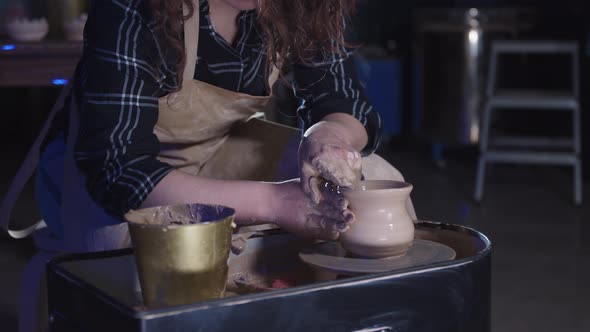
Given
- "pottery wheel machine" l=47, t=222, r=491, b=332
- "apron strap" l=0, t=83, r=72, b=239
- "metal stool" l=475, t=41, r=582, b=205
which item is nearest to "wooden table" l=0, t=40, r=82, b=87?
"apron strap" l=0, t=83, r=72, b=239

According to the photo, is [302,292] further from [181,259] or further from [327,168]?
[327,168]

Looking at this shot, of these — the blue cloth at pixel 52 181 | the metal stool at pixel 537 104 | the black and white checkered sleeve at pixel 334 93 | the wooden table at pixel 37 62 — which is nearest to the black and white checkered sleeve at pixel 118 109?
the blue cloth at pixel 52 181

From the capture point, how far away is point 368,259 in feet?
4.27

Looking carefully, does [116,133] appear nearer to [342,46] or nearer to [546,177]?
[342,46]

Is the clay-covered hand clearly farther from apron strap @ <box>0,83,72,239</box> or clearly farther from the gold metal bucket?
apron strap @ <box>0,83,72,239</box>

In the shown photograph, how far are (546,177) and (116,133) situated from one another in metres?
3.62

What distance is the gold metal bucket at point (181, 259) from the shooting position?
1.04 meters

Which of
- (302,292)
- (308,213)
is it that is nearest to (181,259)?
(302,292)

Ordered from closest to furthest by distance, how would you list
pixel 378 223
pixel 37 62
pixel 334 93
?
pixel 378 223 < pixel 334 93 < pixel 37 62

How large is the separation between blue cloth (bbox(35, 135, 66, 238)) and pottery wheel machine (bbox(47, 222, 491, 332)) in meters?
0.47

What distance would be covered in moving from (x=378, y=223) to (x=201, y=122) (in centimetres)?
52

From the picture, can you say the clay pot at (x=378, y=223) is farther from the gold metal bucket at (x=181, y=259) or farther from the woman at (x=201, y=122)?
the gold metal bucket at (x=181, y=259)

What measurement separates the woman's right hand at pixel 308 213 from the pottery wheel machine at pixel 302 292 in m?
0.04

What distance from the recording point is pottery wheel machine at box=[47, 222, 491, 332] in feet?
3.37
